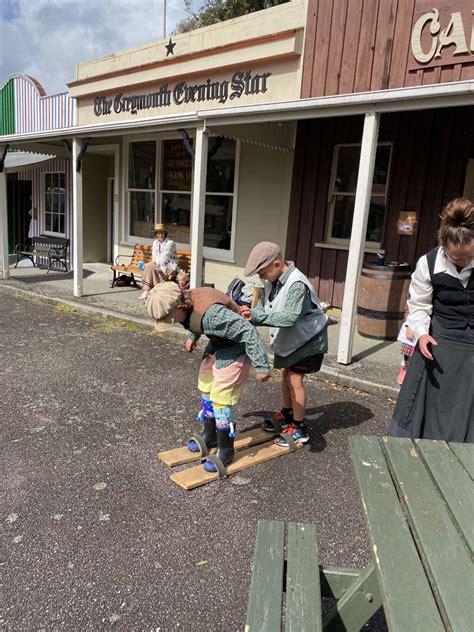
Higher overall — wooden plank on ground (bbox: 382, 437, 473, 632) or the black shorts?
wooden plank on ground (bbox: 382, 437, 473, 632)

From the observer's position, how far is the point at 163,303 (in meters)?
2.78

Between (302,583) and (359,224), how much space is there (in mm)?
4074

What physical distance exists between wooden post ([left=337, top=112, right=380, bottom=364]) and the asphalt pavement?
0.67 meters

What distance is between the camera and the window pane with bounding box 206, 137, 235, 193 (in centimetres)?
908

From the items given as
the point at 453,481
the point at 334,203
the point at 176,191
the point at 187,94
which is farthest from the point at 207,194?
the point at 453,481

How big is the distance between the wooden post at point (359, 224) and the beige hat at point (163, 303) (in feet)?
9.25

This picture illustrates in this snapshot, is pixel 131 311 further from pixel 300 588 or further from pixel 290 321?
pixel 300 588

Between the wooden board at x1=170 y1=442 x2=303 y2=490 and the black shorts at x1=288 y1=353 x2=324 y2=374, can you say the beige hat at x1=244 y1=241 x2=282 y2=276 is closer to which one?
the black shorts at x1=288 y1=353 x2=324 y2=374

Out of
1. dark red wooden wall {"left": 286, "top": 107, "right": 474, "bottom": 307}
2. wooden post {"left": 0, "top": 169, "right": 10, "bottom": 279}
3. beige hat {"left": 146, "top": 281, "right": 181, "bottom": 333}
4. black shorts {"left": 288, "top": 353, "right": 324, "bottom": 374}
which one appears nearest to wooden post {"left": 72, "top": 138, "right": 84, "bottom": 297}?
wooden post {"left": 0, "top": 169, "right": 10, "bottom": 279}

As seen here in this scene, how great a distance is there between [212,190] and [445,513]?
8522 mm

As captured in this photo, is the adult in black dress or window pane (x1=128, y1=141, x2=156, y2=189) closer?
the adult in black dress

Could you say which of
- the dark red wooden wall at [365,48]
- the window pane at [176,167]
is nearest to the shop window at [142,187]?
the window pane at [176,167]

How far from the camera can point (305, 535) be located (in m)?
1.91

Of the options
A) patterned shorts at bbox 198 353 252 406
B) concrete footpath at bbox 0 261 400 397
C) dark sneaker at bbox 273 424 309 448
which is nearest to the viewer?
patterned shorts at bbox 198 353 252 406
